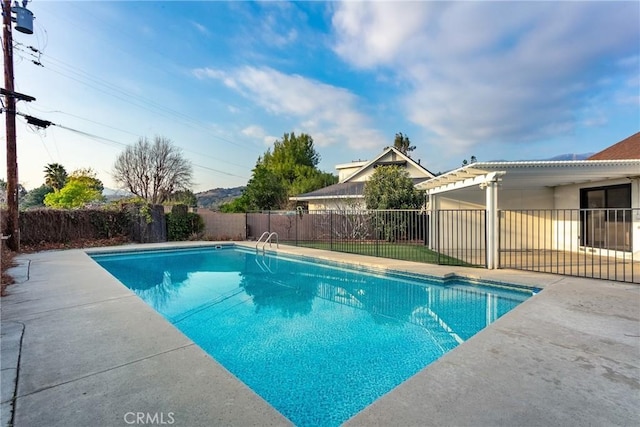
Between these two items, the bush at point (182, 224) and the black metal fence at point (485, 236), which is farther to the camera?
the bush at point (182, 224)

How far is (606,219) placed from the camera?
9180 mm

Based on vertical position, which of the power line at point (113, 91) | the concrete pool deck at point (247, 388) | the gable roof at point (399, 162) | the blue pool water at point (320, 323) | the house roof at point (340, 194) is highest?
the power line at point (113, 91)

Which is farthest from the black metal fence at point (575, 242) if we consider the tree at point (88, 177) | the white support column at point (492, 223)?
the tree at point (88, 177)

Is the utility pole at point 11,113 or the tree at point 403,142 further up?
the tree at point 403,142

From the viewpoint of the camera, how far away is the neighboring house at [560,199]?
7.55m

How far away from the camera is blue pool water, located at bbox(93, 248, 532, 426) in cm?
323

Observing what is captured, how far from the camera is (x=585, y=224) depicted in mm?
10109

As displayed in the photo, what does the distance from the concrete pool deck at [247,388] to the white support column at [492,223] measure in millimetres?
3238

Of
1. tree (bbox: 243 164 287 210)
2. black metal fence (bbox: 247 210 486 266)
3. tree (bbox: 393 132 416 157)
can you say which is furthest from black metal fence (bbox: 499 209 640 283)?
tree (bbox: 393 132 416 157)

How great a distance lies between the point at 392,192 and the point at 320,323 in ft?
34.2

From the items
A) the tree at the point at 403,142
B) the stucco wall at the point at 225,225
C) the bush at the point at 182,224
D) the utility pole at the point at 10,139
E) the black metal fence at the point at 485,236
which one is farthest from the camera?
the tree at the point at 403,142

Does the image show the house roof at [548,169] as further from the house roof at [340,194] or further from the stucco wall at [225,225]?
the stucco wall at [225,225]

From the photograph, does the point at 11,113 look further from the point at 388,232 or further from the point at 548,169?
the point at 548,169

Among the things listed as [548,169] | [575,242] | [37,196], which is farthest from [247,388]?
[37,196]
